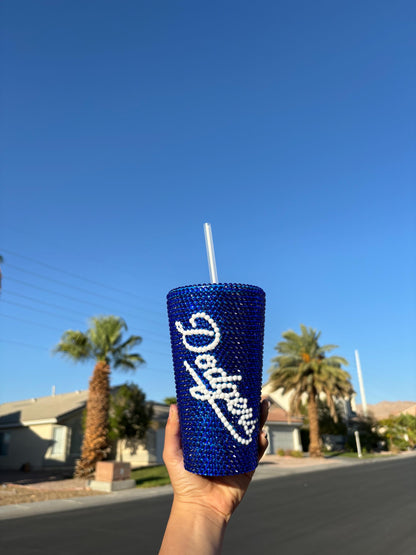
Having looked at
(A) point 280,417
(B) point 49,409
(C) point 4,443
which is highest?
(B) point 49,409

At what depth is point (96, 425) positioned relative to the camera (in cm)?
2033

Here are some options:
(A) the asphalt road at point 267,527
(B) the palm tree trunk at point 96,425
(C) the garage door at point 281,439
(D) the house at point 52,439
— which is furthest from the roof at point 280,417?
(A) the asphalt road at point 267,527

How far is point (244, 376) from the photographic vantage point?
1462mm

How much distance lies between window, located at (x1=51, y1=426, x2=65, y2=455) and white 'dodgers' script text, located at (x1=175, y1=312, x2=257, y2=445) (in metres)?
27.6

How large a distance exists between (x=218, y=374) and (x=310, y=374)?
30.7 m

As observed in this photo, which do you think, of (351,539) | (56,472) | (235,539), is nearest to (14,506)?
(235,539)

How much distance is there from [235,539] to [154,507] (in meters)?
5.12

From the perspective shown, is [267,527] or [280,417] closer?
[267,527]

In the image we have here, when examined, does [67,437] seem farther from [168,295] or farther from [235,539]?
[168,295]

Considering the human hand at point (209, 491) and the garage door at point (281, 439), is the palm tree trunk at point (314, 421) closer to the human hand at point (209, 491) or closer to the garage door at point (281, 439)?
A: the garage door at point (281, 439)

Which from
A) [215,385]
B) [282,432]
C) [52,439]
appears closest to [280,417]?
[282,432]

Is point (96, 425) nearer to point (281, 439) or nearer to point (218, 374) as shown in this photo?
point (218, 374)

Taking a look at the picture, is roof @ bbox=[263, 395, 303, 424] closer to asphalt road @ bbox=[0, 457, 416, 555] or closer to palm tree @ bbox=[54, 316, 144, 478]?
palm tree @ bbox=[54, 316, 144, 478]

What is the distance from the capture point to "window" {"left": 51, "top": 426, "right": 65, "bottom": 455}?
25.6 meters
